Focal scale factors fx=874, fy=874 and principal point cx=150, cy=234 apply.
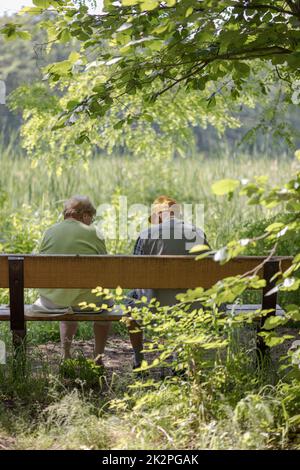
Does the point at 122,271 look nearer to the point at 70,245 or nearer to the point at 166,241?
the point at 166,241

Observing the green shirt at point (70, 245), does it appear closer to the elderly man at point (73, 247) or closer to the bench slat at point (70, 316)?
the elderly man at point (73, 247)

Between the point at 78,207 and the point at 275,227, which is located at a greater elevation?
the point at 78,207

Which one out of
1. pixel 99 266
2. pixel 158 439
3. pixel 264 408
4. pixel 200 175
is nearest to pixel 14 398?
pixel 99 266

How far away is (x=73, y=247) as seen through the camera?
18.0 feet

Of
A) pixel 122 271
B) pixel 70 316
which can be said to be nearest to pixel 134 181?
pixel 70 316

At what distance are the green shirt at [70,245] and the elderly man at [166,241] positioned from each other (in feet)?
0.99

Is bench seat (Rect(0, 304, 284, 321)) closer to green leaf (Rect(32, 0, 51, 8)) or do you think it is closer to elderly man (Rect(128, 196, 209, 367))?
elderly man (Rect(128, 196, 209, 367))

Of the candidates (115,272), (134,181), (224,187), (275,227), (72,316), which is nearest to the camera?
(224,187)

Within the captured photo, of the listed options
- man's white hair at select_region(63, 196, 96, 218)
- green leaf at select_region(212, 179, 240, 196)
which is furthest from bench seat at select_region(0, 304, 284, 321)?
green leaf at select_region(212, 179, 240, 196)

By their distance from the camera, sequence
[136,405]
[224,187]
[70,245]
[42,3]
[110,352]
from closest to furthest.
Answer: [224,187]
[136,405]
[42,3]
[70,245]
[110,352]

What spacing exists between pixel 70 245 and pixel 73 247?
23 millimetres

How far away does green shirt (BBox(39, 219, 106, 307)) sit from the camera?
5410 millimetres

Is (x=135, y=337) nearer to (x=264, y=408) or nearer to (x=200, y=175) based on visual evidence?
(x=264, y=408)

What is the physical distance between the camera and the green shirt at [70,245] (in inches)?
213
